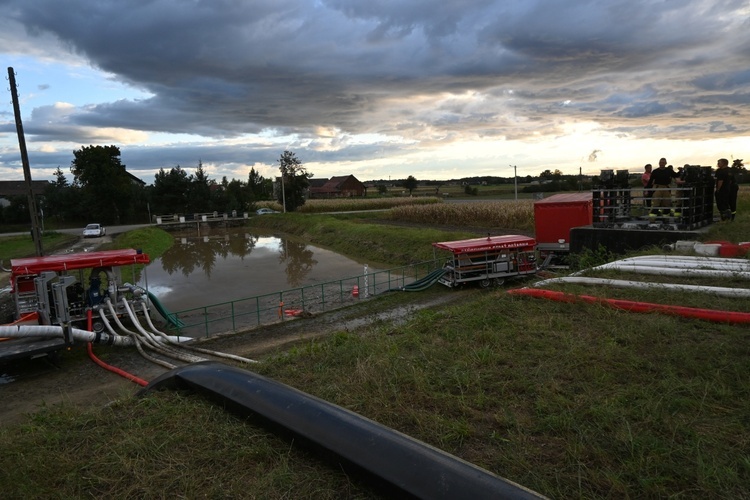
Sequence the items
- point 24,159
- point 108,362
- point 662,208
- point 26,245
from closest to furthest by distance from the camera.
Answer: point 108,362, point 662,208, point 24,159, point 26,245

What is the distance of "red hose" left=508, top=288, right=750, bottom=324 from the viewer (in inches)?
233

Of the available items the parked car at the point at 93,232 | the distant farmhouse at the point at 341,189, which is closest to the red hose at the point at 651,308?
the parked car at the point at 93,232

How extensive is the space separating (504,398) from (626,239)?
36.1 feet

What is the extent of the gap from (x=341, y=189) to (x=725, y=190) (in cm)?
9452

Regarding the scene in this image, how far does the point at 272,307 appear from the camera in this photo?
17.5 metres

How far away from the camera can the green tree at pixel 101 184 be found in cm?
6019

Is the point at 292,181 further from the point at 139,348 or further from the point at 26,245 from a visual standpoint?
the point at 139,348

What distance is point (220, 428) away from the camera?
3994 mm

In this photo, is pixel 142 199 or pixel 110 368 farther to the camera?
pixel 142 199

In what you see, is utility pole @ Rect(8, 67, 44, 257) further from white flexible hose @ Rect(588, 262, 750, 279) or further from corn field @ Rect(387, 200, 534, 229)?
corn field @ Rect(387, 200, 534, 229)

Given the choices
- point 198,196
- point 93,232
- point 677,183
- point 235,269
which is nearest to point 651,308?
point 677,183

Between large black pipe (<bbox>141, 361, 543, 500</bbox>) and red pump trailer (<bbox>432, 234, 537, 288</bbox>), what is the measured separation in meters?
14.5

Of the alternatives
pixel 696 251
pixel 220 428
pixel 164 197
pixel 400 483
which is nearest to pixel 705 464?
pixel 400 483

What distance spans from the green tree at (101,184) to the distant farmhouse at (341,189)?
40.5 m
